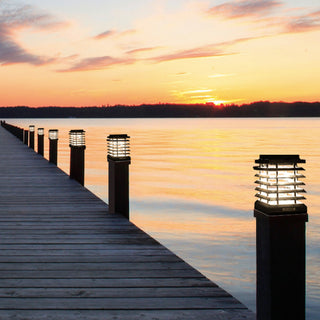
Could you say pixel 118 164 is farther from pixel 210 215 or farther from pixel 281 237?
pixel 210 215

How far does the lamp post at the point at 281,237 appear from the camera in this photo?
2.68 metres

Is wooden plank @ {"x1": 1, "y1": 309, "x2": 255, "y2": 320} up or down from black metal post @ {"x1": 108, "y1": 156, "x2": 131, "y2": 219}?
down

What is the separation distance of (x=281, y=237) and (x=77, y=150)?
25.5 feet

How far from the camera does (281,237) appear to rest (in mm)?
2682

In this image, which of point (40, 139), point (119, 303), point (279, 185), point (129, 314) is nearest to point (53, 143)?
point (40, 139)

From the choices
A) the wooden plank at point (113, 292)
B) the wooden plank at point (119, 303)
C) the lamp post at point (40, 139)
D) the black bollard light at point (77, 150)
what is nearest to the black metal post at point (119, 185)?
the wooden plank at point (113, 292)

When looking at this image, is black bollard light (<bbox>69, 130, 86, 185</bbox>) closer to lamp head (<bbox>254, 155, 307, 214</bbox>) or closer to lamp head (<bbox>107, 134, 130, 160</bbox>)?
lamp head (<bbox>107, 134, 130, 160</bbox>)

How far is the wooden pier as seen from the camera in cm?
341

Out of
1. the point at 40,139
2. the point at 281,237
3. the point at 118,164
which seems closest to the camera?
the point at 281,237

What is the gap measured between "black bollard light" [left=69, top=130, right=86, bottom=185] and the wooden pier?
118 inches

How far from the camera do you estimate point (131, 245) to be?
17.2ft

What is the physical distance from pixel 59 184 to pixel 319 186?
11.6 m

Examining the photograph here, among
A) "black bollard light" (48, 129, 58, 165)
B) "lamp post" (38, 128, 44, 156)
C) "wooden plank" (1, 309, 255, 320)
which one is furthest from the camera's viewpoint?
"lamp post" (38, 128, 44, 156)

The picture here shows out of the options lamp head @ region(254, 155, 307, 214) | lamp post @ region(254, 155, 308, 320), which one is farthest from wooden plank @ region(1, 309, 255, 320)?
lamp head @ region(254, 155, 307, 214)
